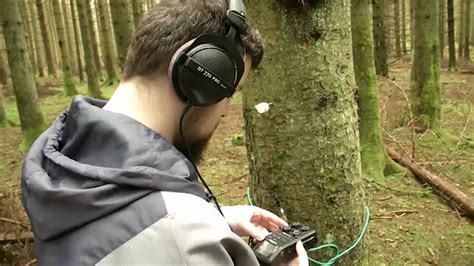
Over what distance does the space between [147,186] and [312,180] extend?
1.51 meters

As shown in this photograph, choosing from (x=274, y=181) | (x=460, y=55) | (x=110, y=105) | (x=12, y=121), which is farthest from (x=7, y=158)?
(x=460, y=55)

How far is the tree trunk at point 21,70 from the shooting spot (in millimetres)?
7938

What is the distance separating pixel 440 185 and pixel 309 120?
366 cm

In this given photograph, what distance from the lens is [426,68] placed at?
8.25 meters

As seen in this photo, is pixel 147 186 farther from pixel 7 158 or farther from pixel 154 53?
pixel 7 158

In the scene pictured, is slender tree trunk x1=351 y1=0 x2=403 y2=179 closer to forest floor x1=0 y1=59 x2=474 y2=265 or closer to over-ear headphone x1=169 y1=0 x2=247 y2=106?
forest floor x1=0 y1=59 x2=474 y2=265

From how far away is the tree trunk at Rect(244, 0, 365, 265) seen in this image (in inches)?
95.5

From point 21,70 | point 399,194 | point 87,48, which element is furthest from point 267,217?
point 87,48

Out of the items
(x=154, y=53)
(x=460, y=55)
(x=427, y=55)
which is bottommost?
(x=460, y=55)

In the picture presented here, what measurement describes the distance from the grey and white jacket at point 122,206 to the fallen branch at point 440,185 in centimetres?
452

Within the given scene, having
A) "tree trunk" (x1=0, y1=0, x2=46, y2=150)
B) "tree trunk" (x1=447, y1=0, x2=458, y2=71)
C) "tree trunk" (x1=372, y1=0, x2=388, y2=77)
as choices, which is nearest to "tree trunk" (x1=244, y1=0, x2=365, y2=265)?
"tree trunk" (x1=0, y1=0, x2=46, y2=150)

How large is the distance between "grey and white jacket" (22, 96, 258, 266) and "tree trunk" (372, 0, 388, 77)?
9905 millimetres

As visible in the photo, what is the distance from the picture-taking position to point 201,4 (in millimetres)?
1476

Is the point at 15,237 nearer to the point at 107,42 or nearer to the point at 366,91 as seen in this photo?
the point at 366,91
